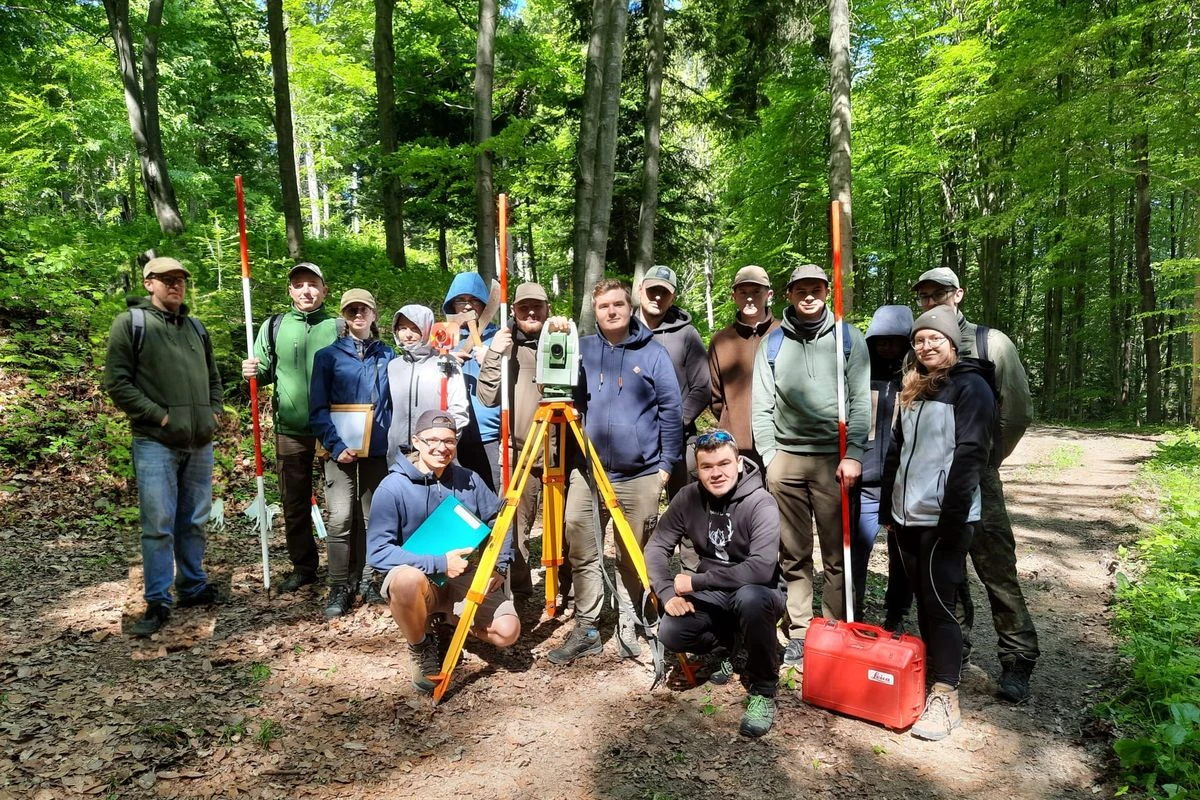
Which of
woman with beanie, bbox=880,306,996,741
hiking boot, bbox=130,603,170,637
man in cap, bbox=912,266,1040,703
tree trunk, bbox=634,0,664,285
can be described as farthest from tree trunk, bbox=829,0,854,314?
hiking boot, bbox=130,603,170,637

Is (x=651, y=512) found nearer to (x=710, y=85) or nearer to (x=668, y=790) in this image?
(x=668, y=790)

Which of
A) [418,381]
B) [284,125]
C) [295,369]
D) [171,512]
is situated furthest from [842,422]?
[284,125]

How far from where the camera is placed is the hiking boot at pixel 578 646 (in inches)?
154

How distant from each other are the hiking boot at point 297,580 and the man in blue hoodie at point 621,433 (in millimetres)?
2198

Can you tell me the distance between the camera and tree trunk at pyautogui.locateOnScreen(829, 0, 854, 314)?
30.4 feet

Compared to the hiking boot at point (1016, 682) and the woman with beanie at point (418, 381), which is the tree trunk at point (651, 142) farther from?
the hiking boot at point (1016, 682)

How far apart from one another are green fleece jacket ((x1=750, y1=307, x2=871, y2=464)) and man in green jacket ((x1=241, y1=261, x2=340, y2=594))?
10.4 ft

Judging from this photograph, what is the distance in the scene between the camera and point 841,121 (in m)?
9.52

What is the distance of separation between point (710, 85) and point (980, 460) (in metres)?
12.3

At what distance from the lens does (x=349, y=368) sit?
4.47 metres

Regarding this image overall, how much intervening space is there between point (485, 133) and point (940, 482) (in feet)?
28.5

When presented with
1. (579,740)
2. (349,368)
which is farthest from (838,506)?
(349,368)

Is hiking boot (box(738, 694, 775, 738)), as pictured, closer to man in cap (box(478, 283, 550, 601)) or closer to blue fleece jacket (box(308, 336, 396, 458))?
man in cap (box(478, 283, 550, 601))

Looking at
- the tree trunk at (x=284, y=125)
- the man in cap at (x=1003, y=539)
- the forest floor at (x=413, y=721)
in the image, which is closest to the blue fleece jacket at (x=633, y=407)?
the forest floor at (x=413, y=721)
